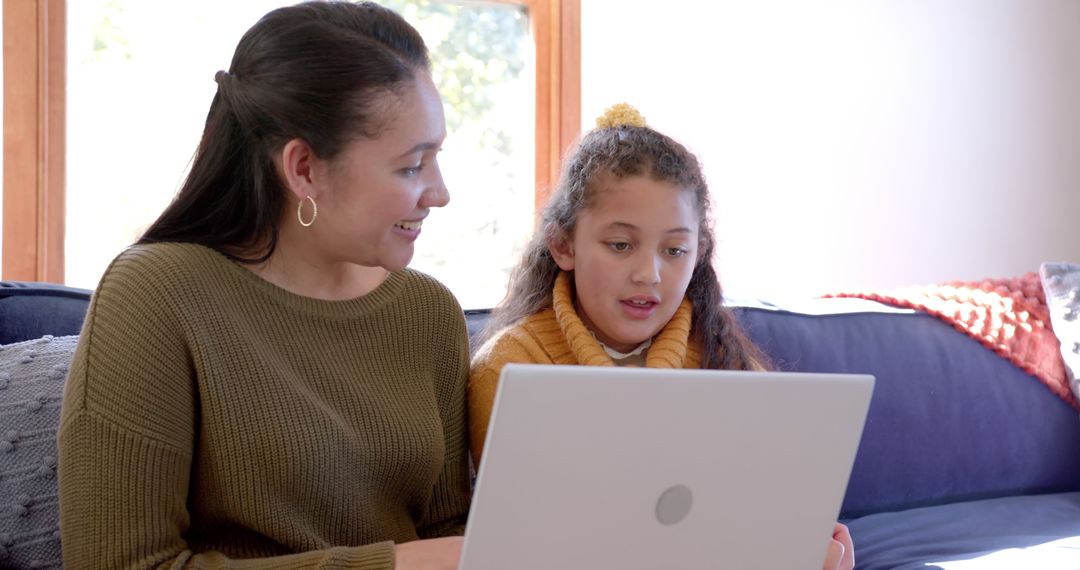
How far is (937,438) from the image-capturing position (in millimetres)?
2061

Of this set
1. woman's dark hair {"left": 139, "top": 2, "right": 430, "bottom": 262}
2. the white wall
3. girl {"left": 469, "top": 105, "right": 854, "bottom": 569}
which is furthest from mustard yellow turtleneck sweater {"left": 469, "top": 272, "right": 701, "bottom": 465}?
the white wall

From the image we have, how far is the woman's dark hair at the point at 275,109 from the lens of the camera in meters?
1.24

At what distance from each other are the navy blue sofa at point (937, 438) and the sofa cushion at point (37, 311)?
2.01ft

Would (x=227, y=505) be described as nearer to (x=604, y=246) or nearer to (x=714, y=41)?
(x=604, y=246)

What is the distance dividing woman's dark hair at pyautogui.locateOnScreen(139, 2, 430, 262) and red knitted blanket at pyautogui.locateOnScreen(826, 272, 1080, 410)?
131 cm

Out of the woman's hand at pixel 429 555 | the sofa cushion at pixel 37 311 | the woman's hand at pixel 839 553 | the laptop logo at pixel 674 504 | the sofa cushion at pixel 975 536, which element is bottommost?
the sofa cushion at pixel 975 536

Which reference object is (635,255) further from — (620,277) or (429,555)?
(429,555)


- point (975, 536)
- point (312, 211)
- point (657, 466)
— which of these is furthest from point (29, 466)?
point (975, 536)

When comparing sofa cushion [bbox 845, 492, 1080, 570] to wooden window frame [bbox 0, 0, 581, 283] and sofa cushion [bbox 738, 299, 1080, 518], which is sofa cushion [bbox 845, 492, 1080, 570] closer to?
sofa cushion [bbox 738, 299, 1080, 518]

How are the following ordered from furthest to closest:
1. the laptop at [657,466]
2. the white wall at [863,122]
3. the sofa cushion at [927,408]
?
the white wall at [863,122] → the sofa cushion at [927,408] → the laptop at [657,466]

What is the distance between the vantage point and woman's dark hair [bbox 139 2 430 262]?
1237 mm

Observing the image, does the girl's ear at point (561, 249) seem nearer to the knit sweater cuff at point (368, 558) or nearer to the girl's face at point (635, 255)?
the girl's face at point (635, 255)

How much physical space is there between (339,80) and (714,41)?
70.9 inches

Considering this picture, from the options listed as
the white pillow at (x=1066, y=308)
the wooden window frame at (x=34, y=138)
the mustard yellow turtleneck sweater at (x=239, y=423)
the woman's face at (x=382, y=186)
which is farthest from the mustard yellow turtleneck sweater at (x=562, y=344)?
the white pillow at (x=1066, y=308)
